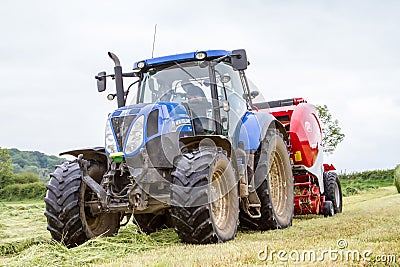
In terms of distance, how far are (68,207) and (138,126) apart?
4.26 feet

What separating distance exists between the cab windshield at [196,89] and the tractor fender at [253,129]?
19cm

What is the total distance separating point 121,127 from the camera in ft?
22.0

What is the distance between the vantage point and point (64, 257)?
18.7 ft

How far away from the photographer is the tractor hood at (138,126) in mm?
6574

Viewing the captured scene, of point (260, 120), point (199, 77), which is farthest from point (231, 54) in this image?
point (260, 120)

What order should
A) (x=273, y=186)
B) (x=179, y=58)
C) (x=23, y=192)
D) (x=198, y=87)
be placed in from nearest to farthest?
(x=198, y=87)
(x=179, y=58)
(x=273, y=186)
(x=23, y=192)

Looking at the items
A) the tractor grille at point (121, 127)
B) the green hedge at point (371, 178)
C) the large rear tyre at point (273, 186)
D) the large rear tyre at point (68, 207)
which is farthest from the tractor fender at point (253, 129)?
the green hedge at point (371, 178)

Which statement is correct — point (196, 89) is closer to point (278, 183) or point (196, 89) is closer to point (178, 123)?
point (178, 123)

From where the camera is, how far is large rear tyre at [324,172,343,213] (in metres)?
11.7

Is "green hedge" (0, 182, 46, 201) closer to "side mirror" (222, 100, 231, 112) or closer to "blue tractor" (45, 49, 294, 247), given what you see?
"blue tractor" (45, 49, 294, 247)

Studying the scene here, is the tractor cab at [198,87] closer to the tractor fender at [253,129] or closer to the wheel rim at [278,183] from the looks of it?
the tractor fender at [253,129]

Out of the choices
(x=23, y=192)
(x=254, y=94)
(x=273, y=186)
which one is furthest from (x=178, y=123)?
(x=23, y=192)

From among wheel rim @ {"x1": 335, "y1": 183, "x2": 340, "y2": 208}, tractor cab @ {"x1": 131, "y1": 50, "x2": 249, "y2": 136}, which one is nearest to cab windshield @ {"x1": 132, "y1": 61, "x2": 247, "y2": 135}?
tractor cab @ {"x1": 131, "y1": 50, "x2": 249, "y2": 136}

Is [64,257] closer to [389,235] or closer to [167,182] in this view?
[167,182]
